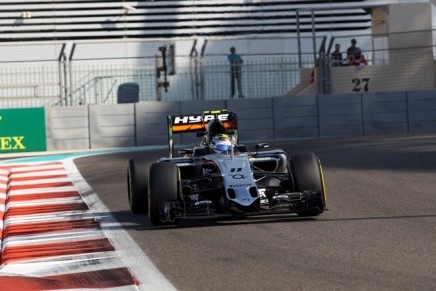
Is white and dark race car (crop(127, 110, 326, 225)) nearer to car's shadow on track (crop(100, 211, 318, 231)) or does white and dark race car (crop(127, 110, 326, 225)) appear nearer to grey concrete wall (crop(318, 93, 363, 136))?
car's shadow on track (crop(100, 211, 318, 231))

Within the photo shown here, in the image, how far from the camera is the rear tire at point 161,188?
9.41 metres

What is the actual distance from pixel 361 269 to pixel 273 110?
736 inches

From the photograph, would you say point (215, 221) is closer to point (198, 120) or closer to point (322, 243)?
point (198, 120)

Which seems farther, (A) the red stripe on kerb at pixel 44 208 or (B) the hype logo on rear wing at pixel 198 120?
(A) the red stripe on kerb at pixel 44 208

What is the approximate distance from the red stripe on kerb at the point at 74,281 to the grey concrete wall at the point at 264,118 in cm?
1760

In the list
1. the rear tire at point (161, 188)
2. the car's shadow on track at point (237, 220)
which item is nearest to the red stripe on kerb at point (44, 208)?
the car's shadow on track at point (237, 220)

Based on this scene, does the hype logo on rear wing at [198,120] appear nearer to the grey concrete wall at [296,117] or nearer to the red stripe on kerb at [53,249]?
the red stripe on kerb at [53,249]

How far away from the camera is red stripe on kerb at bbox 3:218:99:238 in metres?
9.71

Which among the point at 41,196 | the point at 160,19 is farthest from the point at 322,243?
the point at 160,19

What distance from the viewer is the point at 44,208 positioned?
1180 centimetres

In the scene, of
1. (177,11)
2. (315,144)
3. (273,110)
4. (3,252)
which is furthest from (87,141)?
(3,252)

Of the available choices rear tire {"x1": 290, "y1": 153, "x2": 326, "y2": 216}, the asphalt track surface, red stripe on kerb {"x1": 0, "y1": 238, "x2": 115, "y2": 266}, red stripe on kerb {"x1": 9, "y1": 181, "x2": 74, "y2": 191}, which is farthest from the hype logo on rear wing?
red stripe on kerb {"x1": 9, "y1": 181, "x2": 74, "y2": 191}

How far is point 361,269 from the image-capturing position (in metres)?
6.54

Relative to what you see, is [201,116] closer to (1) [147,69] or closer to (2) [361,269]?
(2) [361,269]
